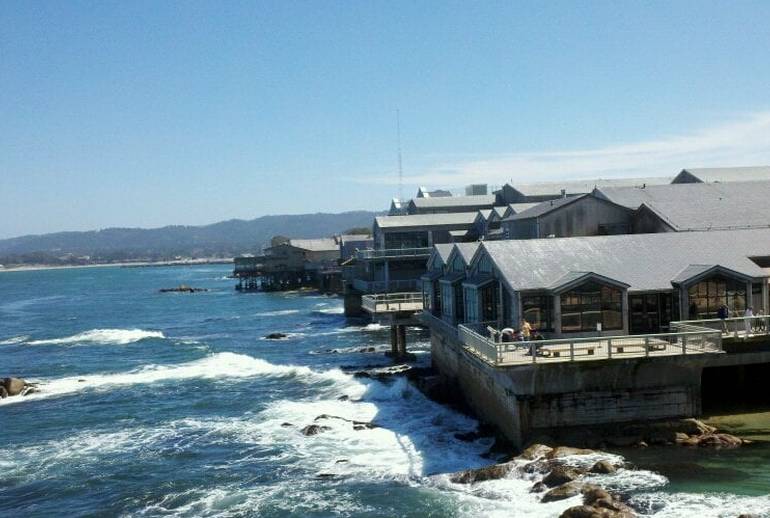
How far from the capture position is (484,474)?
22.4 metres

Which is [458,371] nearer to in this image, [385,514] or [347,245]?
[385,514]

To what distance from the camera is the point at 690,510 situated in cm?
1894

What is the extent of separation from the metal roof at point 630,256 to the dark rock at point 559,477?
25.4ft

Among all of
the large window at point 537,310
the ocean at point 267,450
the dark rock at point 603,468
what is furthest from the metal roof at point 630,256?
the dark rock at point 603,468

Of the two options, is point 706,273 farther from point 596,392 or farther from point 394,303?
point 394,303

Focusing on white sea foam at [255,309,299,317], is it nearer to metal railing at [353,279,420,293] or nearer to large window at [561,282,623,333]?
metal railing at [353,279,420,293]

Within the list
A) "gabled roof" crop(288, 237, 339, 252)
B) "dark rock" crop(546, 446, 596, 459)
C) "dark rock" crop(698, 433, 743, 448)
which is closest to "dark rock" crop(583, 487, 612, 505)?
"dark rock" crop(546, 446, 596, 459)

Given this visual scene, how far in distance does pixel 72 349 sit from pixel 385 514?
45184 mm

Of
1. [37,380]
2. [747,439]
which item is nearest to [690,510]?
[747,439]

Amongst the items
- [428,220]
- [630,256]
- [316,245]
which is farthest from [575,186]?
[316,245]

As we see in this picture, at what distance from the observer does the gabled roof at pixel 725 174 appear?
2034 inches

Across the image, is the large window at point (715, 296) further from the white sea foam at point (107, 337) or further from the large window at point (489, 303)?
the white sea foam at point (107, 337)

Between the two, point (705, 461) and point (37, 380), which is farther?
point (37, 380)

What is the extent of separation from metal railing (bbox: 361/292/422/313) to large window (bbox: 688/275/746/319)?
2058cm
